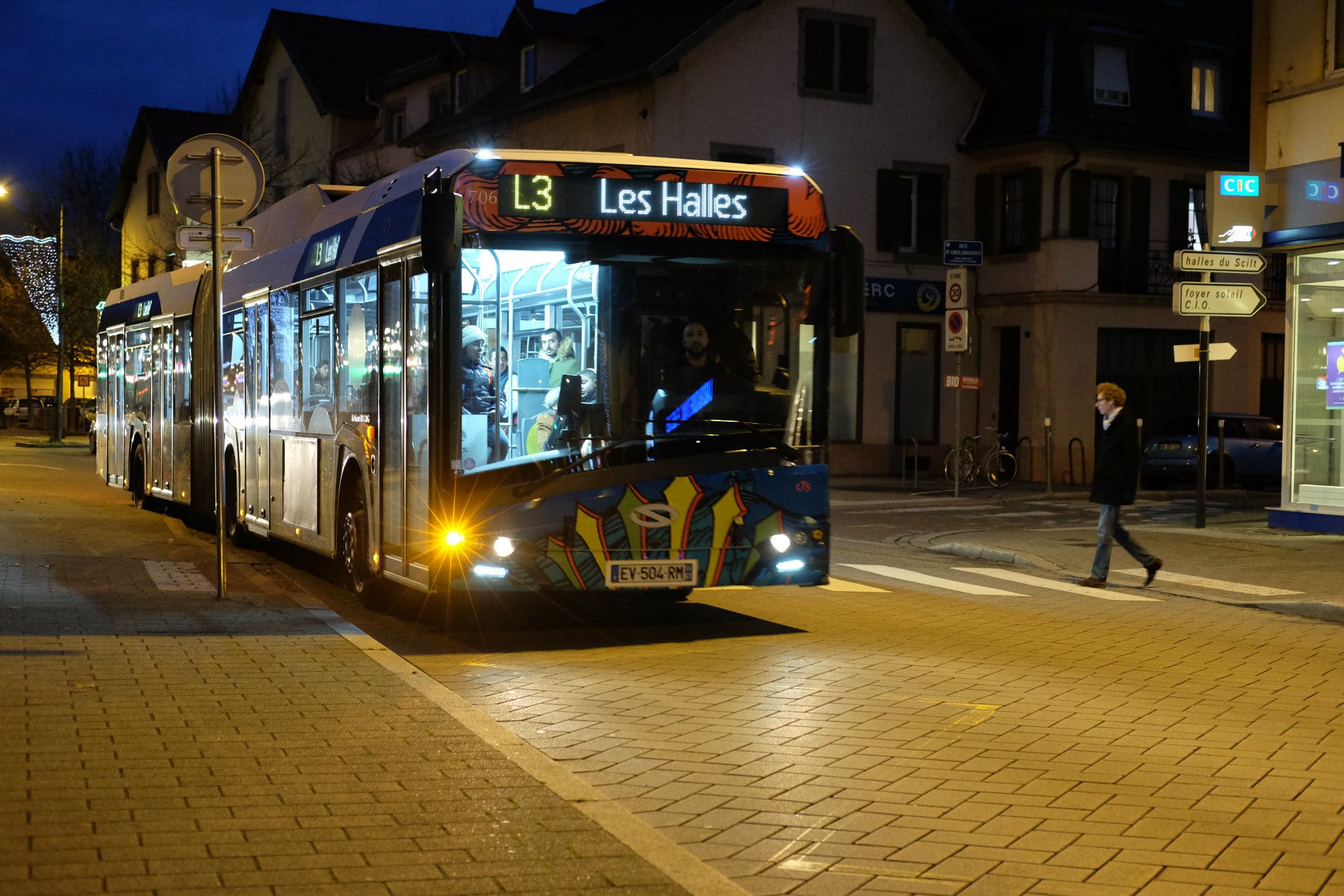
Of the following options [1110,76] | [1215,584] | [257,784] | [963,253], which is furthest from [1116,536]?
[1110,76]

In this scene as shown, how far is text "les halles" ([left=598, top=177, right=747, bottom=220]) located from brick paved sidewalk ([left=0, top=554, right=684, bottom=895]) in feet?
10.3

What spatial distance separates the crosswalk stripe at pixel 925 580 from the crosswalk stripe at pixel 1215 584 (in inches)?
69.8

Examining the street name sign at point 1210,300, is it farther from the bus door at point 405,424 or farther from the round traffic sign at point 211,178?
the round traffic sign at point 211,178

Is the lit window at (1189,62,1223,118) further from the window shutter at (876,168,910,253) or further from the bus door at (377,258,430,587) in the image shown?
the bus door at (377,258,430,587)

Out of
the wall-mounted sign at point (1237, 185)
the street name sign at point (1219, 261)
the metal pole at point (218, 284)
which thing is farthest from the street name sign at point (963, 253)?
the metal pole at point (218, 284)

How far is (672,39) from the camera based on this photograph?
32.8 m

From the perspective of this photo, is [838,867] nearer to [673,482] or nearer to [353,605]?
[673,482]

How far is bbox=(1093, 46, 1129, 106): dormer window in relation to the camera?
115ft

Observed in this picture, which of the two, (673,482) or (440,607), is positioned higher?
(673,482)

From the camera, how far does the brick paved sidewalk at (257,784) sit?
5.13 m

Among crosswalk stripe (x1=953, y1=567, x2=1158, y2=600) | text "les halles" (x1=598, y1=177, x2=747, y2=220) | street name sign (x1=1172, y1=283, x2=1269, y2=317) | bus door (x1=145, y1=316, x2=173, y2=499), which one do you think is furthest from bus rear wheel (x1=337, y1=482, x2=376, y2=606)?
street name sign (x1=1172, y1=283, x2=1269, y2=317)

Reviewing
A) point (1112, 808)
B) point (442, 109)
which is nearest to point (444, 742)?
point (1112, 808)

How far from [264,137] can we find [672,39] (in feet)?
75.0

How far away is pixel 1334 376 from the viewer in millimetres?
19750
